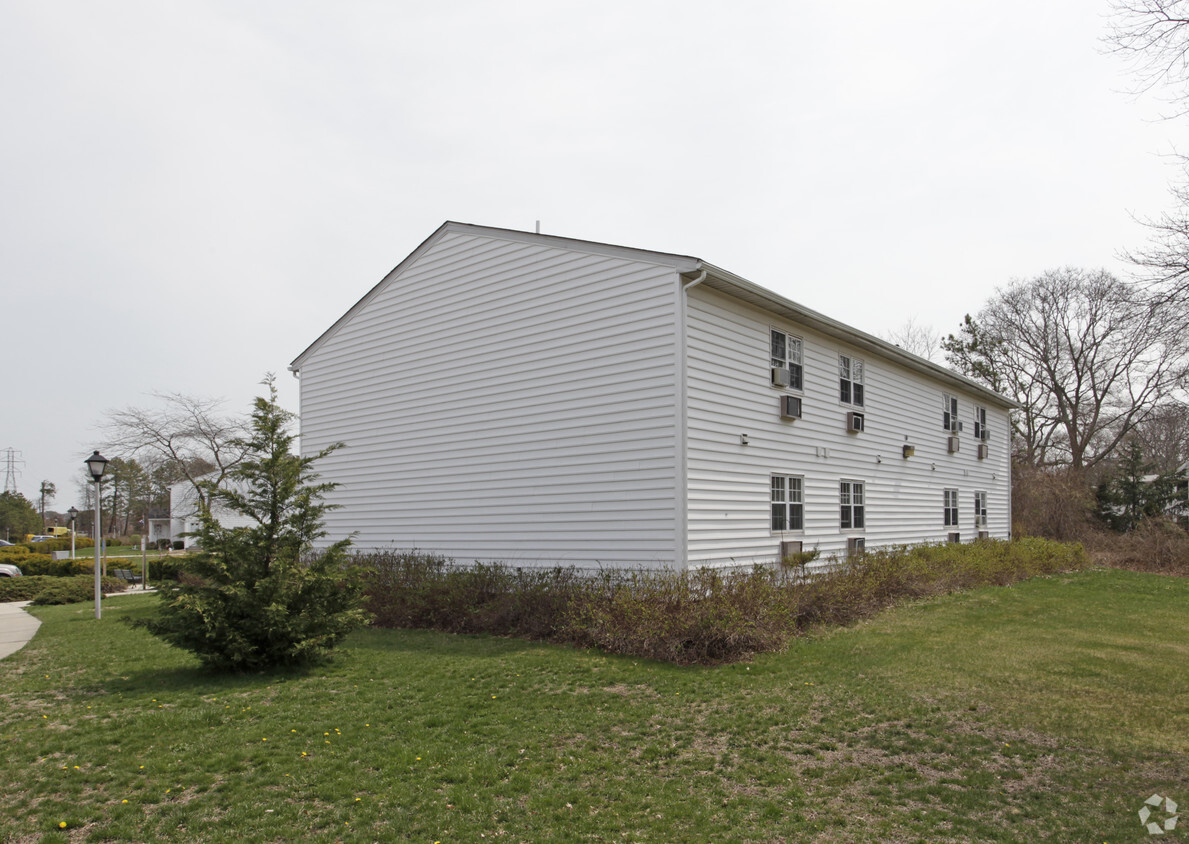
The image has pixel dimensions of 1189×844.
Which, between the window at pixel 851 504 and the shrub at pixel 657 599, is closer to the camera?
the shrub at pixel 657 599

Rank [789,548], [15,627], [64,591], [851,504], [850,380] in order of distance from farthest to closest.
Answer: [64,591]
[850,380]
[851,504]
[15,627]
[789,548]

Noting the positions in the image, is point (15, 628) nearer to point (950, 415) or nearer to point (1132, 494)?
point (950, 415)

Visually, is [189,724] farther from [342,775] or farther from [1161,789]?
[1161,789]

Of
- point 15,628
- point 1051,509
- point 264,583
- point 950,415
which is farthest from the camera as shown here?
point 1051,509

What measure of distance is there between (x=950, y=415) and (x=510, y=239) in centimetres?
1427

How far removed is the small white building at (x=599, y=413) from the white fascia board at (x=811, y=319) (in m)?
0.05

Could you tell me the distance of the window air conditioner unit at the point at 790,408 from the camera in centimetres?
1362

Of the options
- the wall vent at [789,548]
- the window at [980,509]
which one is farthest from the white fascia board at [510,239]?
the window at [980,509]

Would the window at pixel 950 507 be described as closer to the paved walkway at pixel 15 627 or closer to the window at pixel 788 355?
the window at pixel 788 355

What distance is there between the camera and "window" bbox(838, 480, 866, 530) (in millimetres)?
15617

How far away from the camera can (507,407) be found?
13.7 m

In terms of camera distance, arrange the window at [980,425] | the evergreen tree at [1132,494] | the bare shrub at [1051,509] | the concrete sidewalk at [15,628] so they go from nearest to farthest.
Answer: the concrete sidewalk at [15,628] → the window at [980,425] → the bare shrub at [1051,509] → the evergreen tree at [1132,494]

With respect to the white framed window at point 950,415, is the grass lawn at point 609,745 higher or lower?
lower

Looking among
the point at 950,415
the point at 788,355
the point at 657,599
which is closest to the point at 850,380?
the point at 788,355
